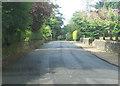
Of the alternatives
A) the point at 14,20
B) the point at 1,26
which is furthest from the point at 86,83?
the point at 14,20

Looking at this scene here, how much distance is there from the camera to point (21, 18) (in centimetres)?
1083

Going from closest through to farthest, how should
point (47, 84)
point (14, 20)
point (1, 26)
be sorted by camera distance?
1. point (47, 84)
2. point (1, 26)
3. point (14, 20)

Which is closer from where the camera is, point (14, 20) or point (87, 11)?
point (14, 20)

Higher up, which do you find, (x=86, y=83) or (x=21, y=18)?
(x=21, y=18)

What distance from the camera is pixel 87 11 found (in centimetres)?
3509

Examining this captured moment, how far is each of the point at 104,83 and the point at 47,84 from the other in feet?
7.56

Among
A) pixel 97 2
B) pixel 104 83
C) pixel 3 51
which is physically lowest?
pixel 104 83

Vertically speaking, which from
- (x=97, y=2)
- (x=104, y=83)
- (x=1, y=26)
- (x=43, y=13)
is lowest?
(x=104, y=83)

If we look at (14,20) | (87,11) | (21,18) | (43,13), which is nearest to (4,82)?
(14,20)

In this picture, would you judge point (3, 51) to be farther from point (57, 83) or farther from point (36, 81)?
point (57, 83)

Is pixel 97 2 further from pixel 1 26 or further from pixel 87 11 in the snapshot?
pixel 1 26

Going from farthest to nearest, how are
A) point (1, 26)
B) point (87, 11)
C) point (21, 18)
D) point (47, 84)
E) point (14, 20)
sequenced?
point (87, 11), point (21, 18), point (14, 20), point (1, 26), point (47, 84)

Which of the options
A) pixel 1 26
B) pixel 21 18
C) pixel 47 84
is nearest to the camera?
pixel 47 84

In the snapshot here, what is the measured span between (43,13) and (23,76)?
42.0 ft
